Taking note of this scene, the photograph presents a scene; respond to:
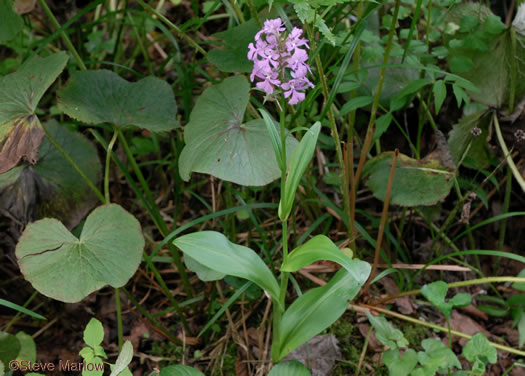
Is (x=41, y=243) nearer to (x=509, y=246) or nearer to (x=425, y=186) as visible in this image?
(x=425, y=186)

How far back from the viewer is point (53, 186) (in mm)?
1589

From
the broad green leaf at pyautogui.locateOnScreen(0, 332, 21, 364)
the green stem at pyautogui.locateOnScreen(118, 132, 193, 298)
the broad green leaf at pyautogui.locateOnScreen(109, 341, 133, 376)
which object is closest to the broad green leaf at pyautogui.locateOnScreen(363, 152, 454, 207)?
the green stem at pyautogui.locateOnScreen(118, 132, 193, 298)

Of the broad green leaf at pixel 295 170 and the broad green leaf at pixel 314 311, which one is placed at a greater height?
the broad green leaf at pixel 295 170

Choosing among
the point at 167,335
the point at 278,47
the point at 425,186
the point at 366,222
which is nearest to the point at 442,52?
the point at 425,186

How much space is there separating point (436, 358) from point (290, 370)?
0.39 meters

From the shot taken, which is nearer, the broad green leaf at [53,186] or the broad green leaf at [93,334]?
the broad green leaf at [93,334]

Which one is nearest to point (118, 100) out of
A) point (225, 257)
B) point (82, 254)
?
point (82, 254)

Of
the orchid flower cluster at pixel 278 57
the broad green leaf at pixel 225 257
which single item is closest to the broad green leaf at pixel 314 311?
the broad green leaf at pixel 225 257

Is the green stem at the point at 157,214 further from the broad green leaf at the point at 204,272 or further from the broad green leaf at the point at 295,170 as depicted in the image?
the broad green leaf at the point at 295,170

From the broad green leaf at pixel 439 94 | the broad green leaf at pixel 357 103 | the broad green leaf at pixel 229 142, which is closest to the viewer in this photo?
the broad green leaf at pixel 229 142

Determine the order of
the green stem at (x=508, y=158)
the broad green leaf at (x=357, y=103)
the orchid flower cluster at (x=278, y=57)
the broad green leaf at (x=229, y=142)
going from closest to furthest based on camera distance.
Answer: the orchid flower cluster at (x=278, y=57) → the broad green leaf at (x=229, y=142) → the broad green leaf at (x=357, y=103) → the green stem at (x=508, y=158)

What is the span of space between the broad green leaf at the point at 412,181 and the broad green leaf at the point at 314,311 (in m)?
0.41

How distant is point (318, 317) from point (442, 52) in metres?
0.96

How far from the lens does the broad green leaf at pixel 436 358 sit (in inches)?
50.3
